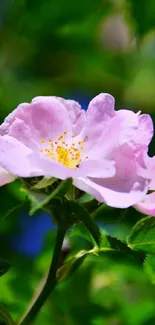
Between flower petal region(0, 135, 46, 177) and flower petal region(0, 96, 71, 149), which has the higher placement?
flower petal region(0, 96, 71, 149)

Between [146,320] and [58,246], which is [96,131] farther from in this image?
[146,320]

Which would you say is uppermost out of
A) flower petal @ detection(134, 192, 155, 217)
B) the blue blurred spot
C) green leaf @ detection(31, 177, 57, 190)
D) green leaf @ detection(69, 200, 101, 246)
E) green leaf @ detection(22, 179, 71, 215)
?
green leaf @ detection(31, 177, 57, 190)

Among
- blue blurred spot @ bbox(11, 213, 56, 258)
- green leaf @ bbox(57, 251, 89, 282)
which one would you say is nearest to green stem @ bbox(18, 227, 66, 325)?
green leaf @ bbox(57, 251, 89, 282)

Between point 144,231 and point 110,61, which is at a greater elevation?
point 110,61

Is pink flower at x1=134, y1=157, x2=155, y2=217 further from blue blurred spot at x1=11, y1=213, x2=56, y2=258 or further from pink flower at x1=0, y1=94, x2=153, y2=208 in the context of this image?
blue blurred spot at x1=11, y1=213, x2=56, y2=258

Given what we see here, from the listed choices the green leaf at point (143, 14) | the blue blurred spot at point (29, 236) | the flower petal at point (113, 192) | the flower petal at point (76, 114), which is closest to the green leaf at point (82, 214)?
the flower petal at point (113, 192)

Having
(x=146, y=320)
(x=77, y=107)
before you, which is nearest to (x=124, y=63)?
(x=146, y=320)

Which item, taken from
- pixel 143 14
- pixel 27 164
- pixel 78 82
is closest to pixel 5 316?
pixel 27 164
